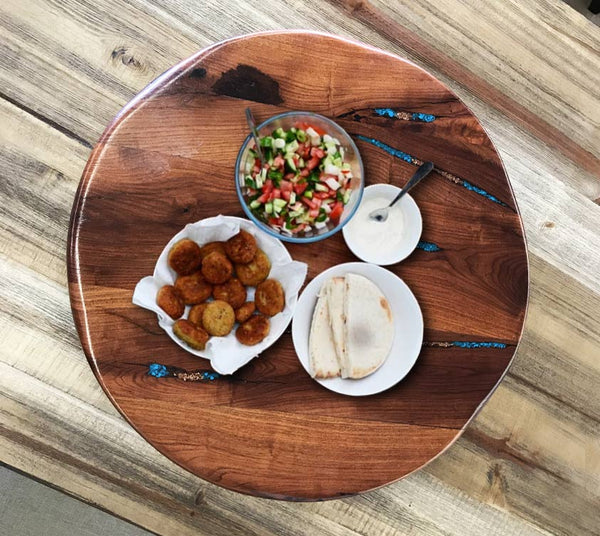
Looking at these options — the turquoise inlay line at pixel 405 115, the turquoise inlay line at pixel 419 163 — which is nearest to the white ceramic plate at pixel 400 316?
the turquoise inlay line at pixel 419 163

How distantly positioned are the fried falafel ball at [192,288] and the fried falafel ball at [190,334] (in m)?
0.07

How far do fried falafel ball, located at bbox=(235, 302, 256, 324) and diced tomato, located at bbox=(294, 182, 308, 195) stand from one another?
34 cm

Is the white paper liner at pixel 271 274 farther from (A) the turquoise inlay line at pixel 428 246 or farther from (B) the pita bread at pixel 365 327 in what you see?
(A) the turquoise inlay line at pixel 428 246

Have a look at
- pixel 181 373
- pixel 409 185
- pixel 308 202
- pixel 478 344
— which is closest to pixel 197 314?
pixel 181 373

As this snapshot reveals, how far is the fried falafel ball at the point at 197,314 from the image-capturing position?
1.59m

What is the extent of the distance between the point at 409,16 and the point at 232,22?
0.70m

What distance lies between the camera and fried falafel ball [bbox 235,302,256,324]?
5.23 ft

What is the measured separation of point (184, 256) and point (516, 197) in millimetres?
1395

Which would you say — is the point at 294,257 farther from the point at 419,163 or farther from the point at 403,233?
the point at 419,163

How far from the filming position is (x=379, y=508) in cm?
222

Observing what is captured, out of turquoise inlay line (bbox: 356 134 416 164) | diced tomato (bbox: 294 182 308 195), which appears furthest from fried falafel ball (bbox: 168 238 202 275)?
turquoise inlay line (bbox: 356 134 416 164)

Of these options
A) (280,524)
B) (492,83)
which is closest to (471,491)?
(280,524)

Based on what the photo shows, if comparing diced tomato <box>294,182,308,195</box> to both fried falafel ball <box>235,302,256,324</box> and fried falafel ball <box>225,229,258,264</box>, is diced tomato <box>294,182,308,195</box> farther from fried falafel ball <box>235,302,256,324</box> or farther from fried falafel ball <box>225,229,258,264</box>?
fried falafel ball <box>235,302,256,324</box>

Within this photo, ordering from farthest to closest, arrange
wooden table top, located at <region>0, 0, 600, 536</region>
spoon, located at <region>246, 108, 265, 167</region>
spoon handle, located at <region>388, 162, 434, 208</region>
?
wooden table top, located at <region>0, 0, 600, 536</region>
spoon handle, located at <region>388, 162, 434, 208</region>
spoon, located at <region>246, 108, 265, 167</region>
